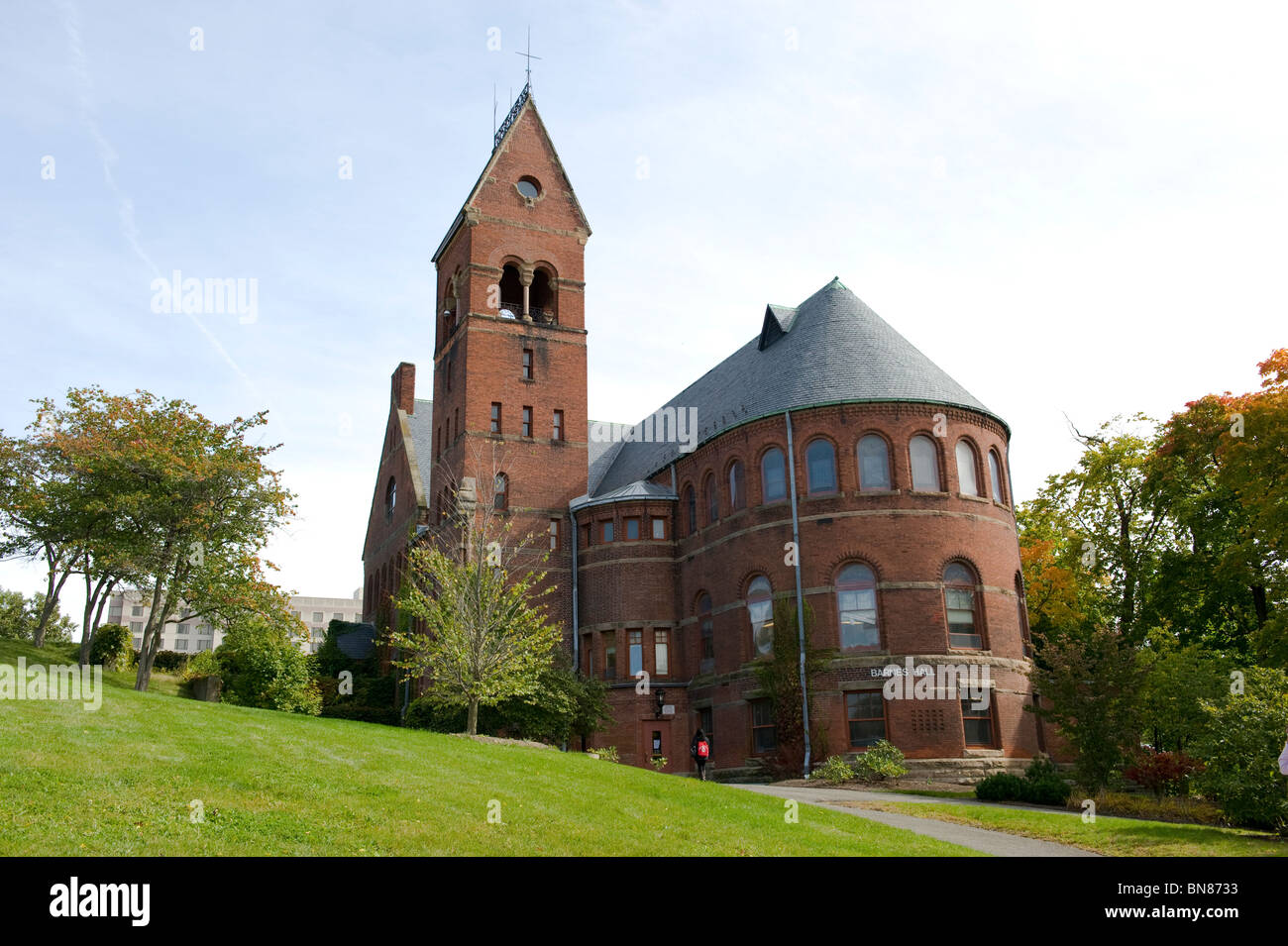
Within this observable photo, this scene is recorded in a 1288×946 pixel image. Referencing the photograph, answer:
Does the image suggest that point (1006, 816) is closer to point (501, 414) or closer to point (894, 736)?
point (894, 736)

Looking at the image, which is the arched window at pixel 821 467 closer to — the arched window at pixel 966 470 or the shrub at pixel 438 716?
the arched window at pixel 966 470

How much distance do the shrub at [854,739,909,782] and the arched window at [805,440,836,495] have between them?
Result: 8.27 metres

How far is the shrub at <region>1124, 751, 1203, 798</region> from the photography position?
25.4 meters

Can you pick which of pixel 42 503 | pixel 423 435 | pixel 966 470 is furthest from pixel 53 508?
pixel 966 470

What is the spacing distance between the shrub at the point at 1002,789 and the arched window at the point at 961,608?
7.01m


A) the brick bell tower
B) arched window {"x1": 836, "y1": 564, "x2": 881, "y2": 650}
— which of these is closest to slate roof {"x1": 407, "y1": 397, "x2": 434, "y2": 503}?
the brick bell tower

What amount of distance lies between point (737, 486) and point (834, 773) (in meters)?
10.8

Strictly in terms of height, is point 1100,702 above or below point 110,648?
below

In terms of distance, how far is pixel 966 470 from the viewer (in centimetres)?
3466

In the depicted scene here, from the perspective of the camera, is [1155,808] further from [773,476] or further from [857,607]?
[773,476]

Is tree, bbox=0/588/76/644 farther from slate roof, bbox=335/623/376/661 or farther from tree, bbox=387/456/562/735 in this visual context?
tree, bbox=387/456/562/735

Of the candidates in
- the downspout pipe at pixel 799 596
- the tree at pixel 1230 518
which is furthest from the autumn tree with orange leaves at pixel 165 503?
the tree at pixel 1230 518
